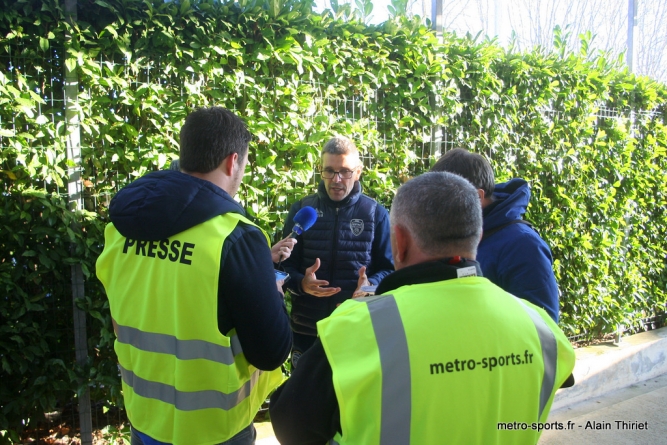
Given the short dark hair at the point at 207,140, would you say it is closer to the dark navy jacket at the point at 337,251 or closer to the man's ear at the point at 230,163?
the man's ear at the point at 230,163

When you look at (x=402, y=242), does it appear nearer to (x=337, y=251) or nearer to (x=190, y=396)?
(x=190, y=396)

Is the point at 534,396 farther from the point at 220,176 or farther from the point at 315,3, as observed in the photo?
the point at 315,3

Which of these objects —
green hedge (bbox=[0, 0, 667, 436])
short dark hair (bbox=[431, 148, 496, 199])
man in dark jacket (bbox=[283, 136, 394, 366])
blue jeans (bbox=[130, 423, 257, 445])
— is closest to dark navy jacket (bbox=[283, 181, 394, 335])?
man in dark jacket (bbox=[283, 136, 394, 366])

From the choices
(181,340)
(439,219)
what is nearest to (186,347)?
(181,340)

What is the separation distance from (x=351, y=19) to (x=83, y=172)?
7.71 feet

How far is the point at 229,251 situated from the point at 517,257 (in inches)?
52.8

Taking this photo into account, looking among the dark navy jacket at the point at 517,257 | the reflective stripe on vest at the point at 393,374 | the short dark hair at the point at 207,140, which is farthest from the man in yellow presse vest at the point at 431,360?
the short dark hair at the point at 207,140

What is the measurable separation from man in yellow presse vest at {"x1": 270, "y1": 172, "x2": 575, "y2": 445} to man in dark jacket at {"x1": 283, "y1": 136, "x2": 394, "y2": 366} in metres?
1.71

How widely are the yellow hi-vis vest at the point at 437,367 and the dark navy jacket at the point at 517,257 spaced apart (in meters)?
0.83

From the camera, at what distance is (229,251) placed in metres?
1.76

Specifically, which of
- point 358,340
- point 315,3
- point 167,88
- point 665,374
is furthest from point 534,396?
point 665,374

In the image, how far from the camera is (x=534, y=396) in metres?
1.40

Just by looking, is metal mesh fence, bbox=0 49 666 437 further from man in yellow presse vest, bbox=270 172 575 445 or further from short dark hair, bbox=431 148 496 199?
man in yellow presse vest, bbox=270 172 575 445

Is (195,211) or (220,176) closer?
(195,211)
